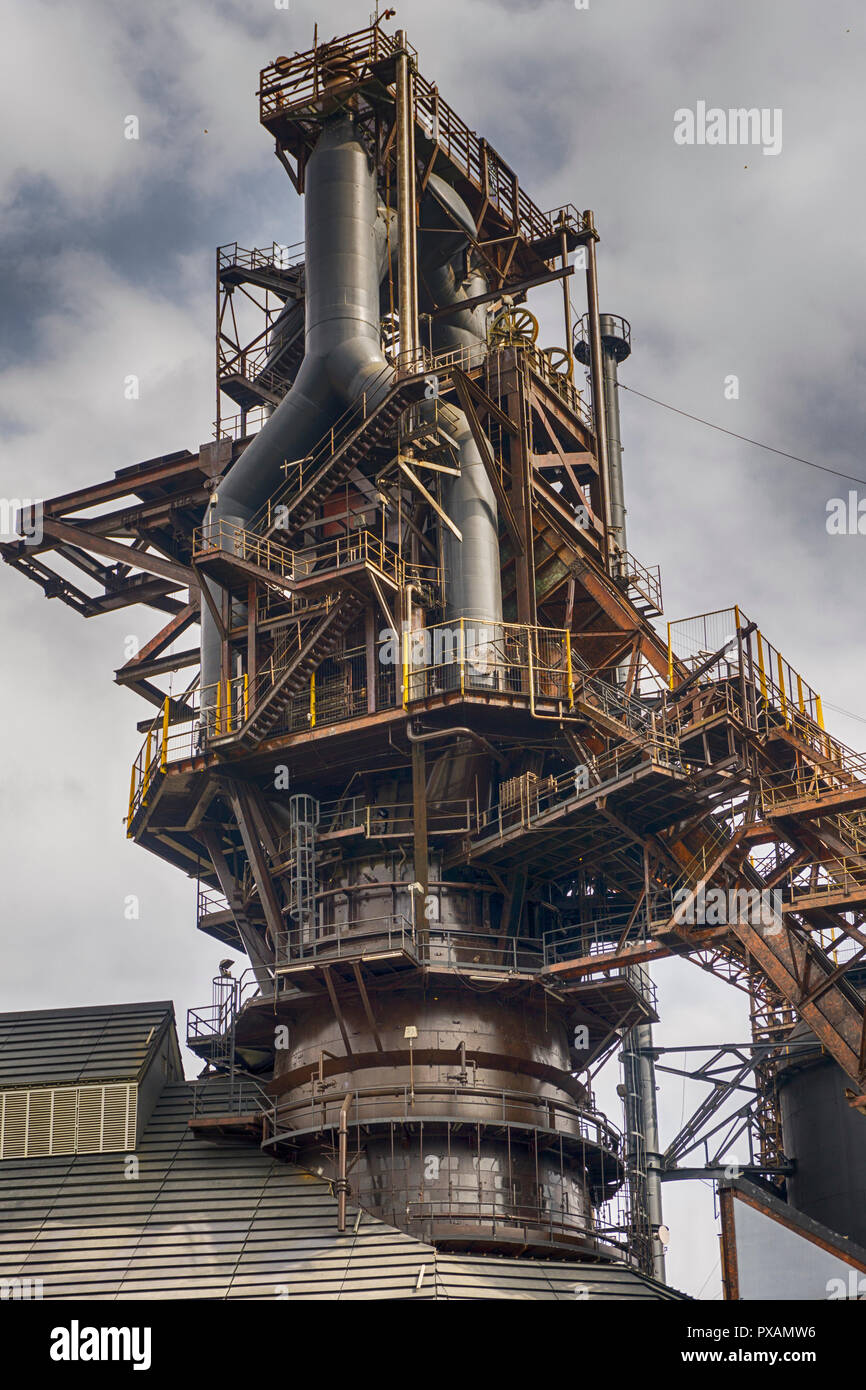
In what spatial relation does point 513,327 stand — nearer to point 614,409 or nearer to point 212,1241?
point 614,409

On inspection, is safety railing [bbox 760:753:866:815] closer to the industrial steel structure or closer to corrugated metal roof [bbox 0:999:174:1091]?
the industrial steel structure

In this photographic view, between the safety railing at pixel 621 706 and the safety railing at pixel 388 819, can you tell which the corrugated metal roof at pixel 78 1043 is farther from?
the safety railing at pixel 621 706

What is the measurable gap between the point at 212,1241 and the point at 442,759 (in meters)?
12.4

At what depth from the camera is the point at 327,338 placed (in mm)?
44969

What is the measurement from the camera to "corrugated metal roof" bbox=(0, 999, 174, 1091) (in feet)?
141

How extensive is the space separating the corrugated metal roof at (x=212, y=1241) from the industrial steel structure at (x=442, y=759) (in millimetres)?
1020

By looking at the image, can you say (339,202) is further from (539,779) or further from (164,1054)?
(164,1054)

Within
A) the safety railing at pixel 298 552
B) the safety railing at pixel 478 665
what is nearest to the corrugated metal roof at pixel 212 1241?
the safety railing at pixel 478 665

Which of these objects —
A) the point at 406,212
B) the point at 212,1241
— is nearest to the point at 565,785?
the point at 212,1241

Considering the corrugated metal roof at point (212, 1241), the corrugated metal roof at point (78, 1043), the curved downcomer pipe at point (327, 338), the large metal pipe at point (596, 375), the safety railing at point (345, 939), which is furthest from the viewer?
the large metal pipe at point (596, 375)

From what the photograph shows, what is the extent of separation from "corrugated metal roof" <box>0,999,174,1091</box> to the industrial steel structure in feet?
5.89

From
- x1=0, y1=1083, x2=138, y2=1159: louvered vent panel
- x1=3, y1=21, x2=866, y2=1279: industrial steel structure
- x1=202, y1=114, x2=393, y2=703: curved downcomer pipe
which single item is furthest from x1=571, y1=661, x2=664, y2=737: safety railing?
x1=0, y1=1083, x2=138, y2=1159: louvered vent panel

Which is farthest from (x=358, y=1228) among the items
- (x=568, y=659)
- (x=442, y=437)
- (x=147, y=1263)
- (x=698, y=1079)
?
Answer: (x=698, y=1079)

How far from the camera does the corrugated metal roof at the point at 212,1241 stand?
34.3m
